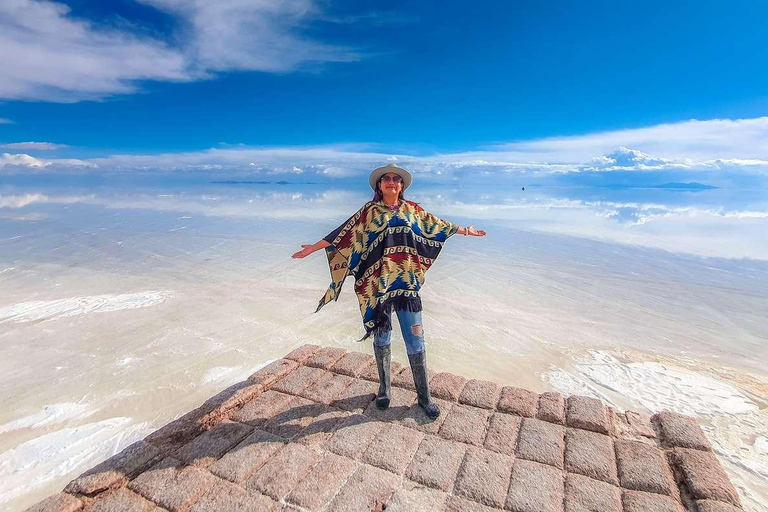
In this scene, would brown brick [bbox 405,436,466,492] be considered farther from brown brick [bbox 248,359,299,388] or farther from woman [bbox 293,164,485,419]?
brown brick [bbox 248,359,299,388]

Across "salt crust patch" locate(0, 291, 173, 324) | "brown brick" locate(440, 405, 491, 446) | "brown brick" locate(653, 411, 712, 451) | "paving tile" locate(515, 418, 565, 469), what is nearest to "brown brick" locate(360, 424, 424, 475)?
"brown brick" locate(440, 405, 491, 446)

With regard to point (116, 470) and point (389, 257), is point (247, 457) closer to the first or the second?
point (116, 470)

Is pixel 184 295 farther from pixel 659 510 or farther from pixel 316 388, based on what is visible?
pixel 659 510

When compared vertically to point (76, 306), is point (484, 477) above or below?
below

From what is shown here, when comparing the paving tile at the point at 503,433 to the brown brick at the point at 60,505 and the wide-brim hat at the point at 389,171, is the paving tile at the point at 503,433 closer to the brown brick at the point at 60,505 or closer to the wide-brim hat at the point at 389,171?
the wide-brim hat at the point at 389,171

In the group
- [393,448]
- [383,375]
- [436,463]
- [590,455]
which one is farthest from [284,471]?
[590,455]

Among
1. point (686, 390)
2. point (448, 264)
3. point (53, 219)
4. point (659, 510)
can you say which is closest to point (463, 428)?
point (659, 510)

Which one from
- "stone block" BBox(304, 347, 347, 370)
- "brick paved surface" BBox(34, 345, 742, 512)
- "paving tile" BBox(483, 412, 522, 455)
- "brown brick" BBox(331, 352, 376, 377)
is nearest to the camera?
"brick paved surface" BBox(34, 345, 742, 512)
